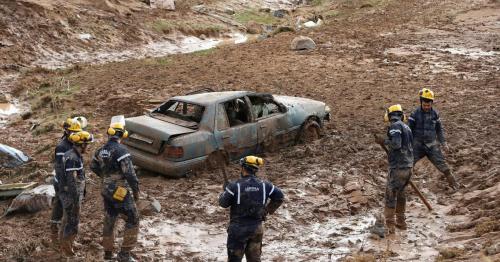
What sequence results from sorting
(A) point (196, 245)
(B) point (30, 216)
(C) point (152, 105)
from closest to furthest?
(A) point (196, 245), (B) point (30, 216), (C) point (152, 105)

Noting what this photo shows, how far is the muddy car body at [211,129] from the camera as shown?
10.5 metres

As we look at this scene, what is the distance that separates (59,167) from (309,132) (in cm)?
598

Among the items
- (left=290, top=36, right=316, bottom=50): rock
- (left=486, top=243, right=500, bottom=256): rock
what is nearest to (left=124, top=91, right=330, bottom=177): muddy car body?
(left=486, top=243, right=500, bottom=256): rock

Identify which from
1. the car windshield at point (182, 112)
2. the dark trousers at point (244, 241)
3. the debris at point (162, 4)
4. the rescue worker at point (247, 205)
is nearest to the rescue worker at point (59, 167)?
the rescue worker at point (247, 205)

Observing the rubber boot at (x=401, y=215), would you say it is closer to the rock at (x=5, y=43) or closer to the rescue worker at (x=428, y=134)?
the rescue worker at (x=428, y=134)

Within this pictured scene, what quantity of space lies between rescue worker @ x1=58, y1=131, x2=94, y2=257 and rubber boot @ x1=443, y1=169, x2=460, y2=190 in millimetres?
5630

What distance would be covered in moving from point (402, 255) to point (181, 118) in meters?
4.85

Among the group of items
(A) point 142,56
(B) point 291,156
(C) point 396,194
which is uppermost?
(C) point 396,194

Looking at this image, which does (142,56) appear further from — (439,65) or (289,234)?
(289,234)

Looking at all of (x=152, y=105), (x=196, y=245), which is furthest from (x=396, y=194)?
(x=152, y=105)

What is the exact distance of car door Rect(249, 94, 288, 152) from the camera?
11703mm

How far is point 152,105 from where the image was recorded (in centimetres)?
1549

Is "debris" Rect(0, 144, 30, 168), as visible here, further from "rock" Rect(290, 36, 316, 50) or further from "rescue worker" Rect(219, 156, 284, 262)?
"rock" Rect(290, 36, 316, 50)

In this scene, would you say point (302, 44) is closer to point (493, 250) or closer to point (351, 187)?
point (351, 187)
